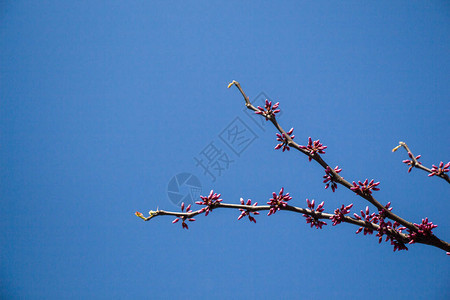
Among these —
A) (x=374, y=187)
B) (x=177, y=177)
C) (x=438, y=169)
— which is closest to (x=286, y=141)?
(x=374, y=187)

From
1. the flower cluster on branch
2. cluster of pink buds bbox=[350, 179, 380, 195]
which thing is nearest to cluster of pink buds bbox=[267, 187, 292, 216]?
the flower cluster on branch

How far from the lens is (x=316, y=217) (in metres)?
3.24

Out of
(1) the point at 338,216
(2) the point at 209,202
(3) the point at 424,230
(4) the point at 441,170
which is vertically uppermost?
(2) the point at 209,202

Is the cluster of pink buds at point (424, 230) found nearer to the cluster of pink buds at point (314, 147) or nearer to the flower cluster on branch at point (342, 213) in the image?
the flower cluster on branch at point (342, 213)

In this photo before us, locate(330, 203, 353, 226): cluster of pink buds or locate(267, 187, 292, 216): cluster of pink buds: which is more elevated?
locate(267, 187, 292, 216): cluster of pink buds

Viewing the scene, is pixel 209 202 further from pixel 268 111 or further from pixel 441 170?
pixel 441 170

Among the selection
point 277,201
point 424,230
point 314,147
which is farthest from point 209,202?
point 424,230

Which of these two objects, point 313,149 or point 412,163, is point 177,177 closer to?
point 313,149

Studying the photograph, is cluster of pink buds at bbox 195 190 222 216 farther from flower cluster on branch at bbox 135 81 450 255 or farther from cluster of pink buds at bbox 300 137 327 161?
cluster of pink buds at bbox 300 137 327 161

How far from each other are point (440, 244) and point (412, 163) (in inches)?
39.5

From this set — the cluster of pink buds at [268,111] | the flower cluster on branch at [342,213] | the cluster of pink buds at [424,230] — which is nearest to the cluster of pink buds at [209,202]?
the flower cluster on branch at [342,213]

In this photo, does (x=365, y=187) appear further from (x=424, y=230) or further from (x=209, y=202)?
(x=209, y=202)

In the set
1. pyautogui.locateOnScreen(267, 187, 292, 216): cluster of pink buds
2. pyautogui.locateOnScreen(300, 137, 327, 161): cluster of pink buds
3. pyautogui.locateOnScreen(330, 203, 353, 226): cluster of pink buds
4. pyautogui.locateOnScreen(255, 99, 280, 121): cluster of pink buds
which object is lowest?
pyautogui.locateOnScreen(330, 203, 353, 226): cluster of pink buds

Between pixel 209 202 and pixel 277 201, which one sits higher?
pixel 209 202
